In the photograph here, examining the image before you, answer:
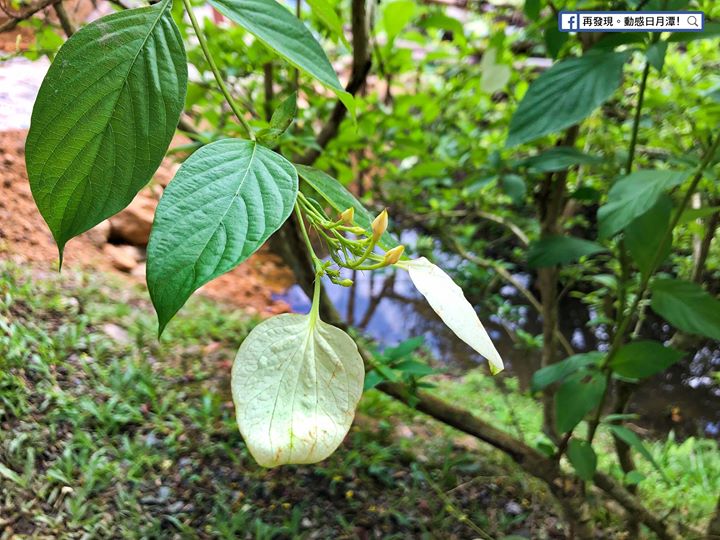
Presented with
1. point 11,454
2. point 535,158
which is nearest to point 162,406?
point 11,454

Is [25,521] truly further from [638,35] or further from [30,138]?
[638,35]

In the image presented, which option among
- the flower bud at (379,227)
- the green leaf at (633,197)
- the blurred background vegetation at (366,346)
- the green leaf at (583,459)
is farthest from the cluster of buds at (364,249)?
the green leaf at (583,459)

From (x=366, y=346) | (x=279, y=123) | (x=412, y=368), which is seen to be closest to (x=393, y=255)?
(x=279, y=123)

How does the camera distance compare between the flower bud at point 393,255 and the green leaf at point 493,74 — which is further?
the green leaf at point 493,74

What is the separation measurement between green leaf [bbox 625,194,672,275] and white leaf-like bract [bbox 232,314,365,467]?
506 mm

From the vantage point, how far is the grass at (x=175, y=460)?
30.5 inches

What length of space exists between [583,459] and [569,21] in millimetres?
594

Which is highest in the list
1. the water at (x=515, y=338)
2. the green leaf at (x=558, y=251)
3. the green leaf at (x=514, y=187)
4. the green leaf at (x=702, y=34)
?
the green leaf at (x=702, y=34)

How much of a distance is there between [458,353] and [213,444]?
1.13 meters

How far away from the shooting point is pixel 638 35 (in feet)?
2.06

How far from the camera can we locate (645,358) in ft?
2.18

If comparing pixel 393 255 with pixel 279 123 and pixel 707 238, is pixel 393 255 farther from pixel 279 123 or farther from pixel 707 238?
pixel 707 238

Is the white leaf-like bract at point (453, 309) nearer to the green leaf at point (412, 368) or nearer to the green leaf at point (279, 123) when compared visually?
the green leaf at point (279, 123)

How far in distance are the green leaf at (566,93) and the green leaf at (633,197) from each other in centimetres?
10
